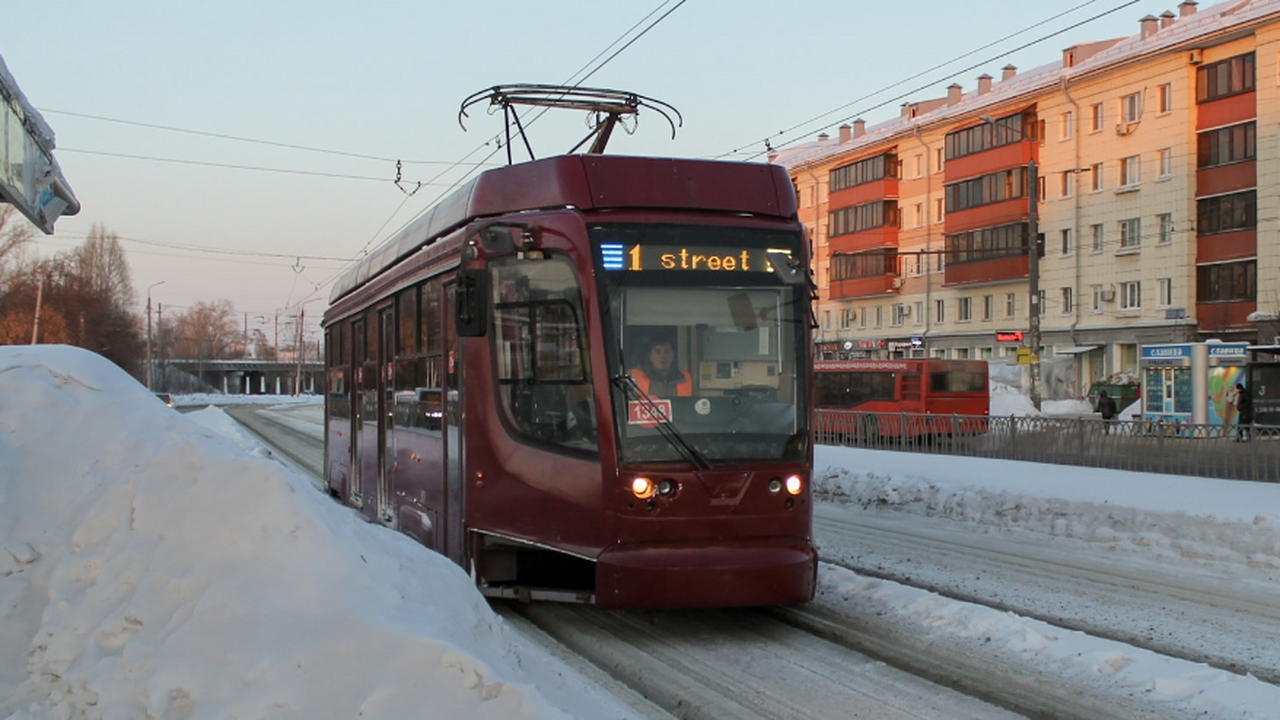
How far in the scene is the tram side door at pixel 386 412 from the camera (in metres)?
10.6

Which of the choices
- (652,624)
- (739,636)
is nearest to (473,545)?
(652,624)

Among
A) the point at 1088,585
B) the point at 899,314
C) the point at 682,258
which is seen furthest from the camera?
the point at 899,314

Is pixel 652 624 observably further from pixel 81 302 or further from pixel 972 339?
pixel 81 302

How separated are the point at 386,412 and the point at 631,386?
4661 millimetres

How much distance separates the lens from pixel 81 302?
68.8 metres

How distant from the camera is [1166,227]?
43875mm

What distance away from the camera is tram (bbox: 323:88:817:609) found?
22.6ft

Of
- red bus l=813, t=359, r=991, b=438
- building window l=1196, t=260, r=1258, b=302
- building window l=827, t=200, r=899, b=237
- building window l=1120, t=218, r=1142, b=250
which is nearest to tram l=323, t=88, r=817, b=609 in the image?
red bus l=813, t=359, r=991, b=438

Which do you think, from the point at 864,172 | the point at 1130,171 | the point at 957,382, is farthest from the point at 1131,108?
the point at 957,382

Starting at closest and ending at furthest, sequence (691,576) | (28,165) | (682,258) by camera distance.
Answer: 1. (691,576)
2. (682,258)
3. (28,165)

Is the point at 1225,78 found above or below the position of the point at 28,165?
above

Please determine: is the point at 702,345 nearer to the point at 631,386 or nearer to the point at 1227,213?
the point at 631,386

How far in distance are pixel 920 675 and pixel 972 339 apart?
164 feet

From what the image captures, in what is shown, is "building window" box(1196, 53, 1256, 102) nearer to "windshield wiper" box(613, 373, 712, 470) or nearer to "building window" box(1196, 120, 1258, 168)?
"building window" box(1196, 120, 1258, 168)
